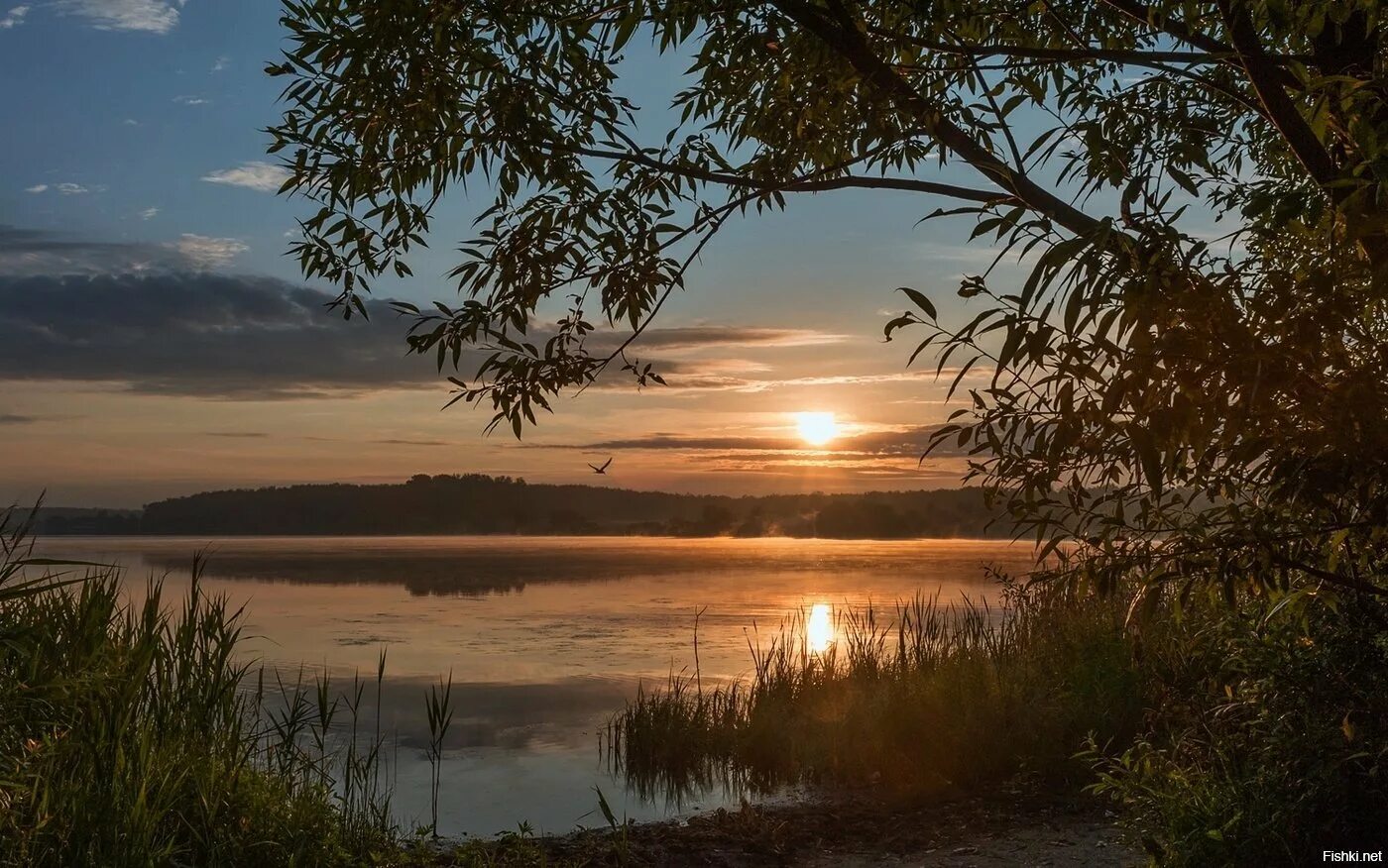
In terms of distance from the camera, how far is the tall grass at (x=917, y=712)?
7969mm

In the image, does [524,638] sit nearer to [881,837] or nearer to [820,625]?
[820,625]

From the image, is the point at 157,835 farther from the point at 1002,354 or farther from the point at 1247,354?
the point at 1247,354

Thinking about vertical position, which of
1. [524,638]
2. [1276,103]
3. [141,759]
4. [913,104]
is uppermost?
→ [913,104]

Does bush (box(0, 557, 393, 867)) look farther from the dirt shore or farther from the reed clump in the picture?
the dirt shore

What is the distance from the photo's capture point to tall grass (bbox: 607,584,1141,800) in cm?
797

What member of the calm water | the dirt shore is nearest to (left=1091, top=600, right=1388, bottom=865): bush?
the dirt shore

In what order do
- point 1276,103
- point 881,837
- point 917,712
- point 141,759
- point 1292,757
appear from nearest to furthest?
point 1276,103
point 1292,757
point 141,759
point 881,837
point 917,712

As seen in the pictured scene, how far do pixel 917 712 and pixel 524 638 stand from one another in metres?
10.7

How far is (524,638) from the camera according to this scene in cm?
1798

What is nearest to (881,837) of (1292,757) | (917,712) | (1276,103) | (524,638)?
(917,712)

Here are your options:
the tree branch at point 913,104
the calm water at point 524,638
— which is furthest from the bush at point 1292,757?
the calm water at point 524,638

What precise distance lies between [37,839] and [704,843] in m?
3.52

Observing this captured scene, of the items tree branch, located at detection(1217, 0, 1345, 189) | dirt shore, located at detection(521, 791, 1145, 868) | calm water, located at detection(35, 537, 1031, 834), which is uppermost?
tree branch, located at detection(1217, 0, 1345, 189)

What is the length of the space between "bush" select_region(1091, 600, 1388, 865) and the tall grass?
2785 mm
